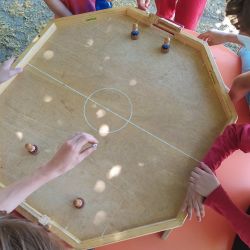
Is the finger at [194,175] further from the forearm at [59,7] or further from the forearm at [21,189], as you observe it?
Result: the forearm at [59,7]

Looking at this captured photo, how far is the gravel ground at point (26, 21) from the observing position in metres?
2.38

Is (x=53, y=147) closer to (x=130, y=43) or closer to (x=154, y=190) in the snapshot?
(x=154, y=190)

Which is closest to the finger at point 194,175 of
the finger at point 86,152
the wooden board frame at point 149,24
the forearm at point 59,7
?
the wooden board frame at point 149,24

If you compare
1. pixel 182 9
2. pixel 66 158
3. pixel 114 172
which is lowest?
pixel 114 172

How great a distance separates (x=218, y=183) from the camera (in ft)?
3.93

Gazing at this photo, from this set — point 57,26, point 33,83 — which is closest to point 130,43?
point 57,26

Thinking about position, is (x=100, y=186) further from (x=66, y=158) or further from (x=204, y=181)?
(x=204, y=181)

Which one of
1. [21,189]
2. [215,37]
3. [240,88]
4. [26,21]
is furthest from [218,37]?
[26,21]

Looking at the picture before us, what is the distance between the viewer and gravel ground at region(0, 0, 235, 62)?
238 cm

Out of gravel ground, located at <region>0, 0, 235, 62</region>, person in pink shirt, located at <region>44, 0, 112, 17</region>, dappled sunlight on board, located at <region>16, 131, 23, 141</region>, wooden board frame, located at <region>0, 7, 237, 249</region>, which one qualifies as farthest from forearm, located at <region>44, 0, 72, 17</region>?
dappled sunlight on board, located at <region>16, 131, 23, 141</region>

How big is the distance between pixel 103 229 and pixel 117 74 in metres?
0.62

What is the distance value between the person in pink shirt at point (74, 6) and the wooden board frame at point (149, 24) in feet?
0.64

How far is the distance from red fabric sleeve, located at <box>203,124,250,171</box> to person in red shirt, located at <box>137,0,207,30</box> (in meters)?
0.82

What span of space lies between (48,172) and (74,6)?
1.01 meters
